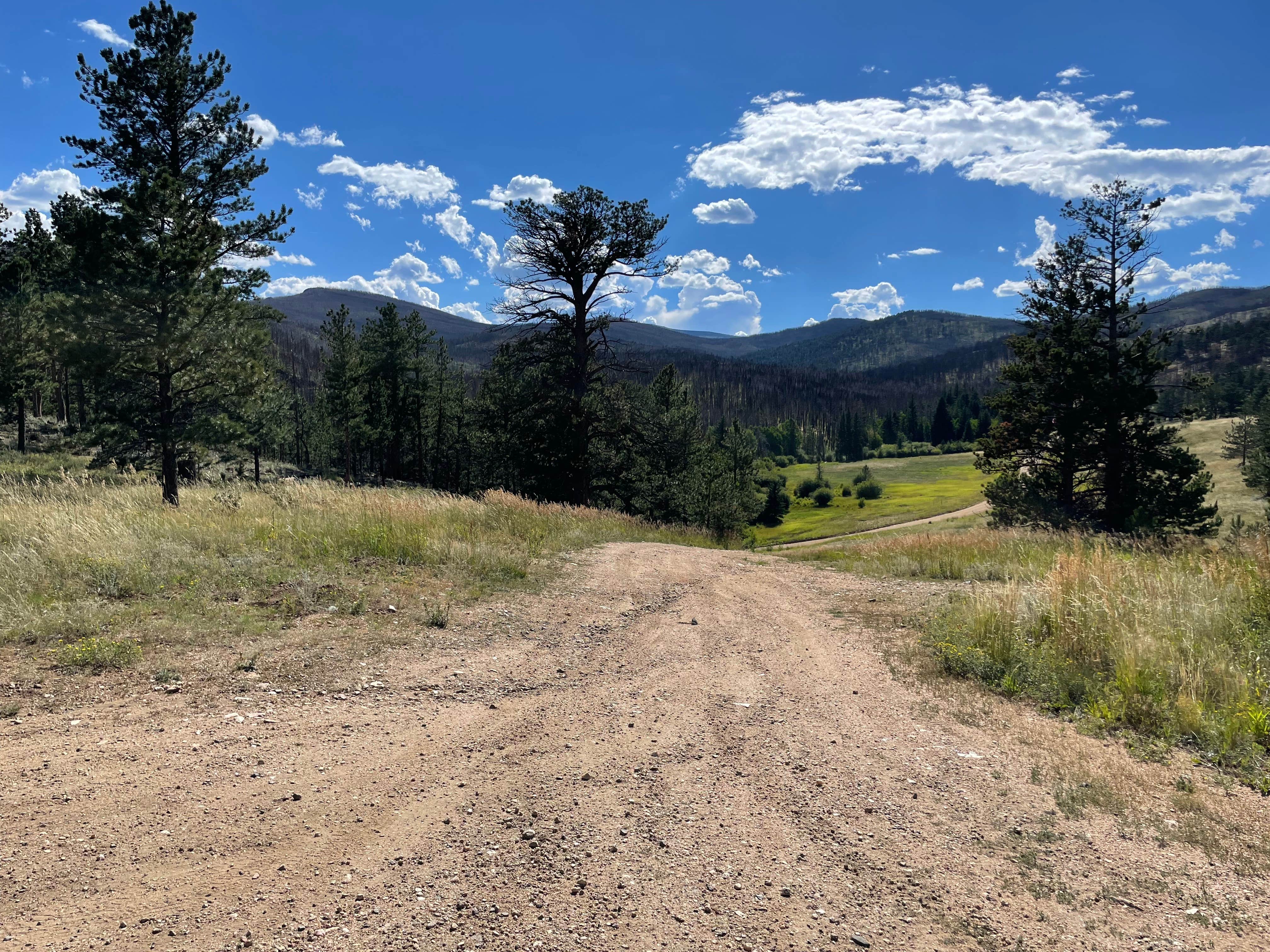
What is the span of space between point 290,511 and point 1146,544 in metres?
15.5

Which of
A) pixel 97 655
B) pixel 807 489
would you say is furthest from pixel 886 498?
pixel 97 655

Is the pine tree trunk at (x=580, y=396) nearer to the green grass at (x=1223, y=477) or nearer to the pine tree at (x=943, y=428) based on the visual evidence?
the green grass at (x=1223, y=477)

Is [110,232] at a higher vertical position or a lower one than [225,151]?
lower

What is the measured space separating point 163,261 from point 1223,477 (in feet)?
309

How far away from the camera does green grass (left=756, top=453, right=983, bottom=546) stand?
222ft

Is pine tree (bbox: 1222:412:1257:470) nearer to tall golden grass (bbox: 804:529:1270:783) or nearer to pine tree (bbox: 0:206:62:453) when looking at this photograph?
tall golden grass (bbox: 804:529:1270:783)

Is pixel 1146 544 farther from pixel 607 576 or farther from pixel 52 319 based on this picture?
pixel 52 319

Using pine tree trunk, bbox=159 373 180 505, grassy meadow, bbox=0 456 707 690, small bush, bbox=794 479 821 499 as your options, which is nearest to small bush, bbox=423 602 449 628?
grassy meadow, bbox=0 456 707 690

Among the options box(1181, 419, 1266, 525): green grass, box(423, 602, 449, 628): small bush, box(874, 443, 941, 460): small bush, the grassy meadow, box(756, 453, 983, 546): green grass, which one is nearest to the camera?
the grassy meadow

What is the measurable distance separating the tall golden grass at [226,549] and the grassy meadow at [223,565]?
0.08 ft

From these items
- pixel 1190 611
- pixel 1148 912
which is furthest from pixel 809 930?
pixel 1190 611

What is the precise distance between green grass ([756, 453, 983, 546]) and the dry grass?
3588 cm

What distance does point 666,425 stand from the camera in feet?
82.5

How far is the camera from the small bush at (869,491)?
92.7 metres
